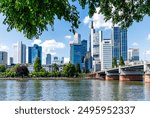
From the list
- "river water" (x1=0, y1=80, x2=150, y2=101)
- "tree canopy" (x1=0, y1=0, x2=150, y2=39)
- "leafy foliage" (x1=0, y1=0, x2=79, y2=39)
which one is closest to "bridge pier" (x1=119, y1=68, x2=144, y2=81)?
"river water" (x1=0, y1=80, x2=150, y2=101)

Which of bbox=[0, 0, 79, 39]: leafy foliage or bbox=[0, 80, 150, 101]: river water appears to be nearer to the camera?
bbox=[0, 0, 79, 39]: leafy foliage

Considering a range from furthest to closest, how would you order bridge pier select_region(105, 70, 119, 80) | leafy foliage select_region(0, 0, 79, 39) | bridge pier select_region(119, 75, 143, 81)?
bridge pier select_region(105, 70, 119, 80), bridge pier select_region(119, 75, 143, 81), leafy foliage select_region(0, 0, 79, 39)

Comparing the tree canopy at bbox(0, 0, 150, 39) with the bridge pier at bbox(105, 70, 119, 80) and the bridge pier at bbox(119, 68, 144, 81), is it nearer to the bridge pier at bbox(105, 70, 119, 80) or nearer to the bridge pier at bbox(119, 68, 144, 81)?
the bridge pier at bbox(119, 68, 144, 81)

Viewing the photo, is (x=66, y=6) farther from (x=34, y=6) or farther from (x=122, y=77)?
(x=122, y=77)

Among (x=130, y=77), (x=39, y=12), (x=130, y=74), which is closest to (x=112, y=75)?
(x=130, y=77)

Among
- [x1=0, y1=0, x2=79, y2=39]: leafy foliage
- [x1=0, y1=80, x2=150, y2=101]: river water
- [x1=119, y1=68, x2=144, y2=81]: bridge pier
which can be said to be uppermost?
[x1=0, y1=0, x2=79, y2=39]: leafy foliage

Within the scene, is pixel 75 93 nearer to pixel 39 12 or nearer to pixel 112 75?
pixel 39 12

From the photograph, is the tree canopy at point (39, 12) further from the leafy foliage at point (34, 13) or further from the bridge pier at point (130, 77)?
the bridge pier at point (130, 77)

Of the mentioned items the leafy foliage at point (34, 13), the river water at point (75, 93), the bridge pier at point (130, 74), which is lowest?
the river water at point (75, 93)

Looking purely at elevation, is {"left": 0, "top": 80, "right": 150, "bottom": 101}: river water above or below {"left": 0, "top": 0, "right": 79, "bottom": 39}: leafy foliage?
below

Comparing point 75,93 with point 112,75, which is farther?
point 112,75

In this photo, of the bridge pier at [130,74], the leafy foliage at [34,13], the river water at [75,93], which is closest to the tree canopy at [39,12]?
the leafy foliage at [34,13]

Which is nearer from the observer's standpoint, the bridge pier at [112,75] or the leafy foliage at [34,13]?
the leafy foliage at [34,13]

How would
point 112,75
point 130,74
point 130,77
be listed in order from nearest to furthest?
point 130,74, point 130,77, point 112,75
